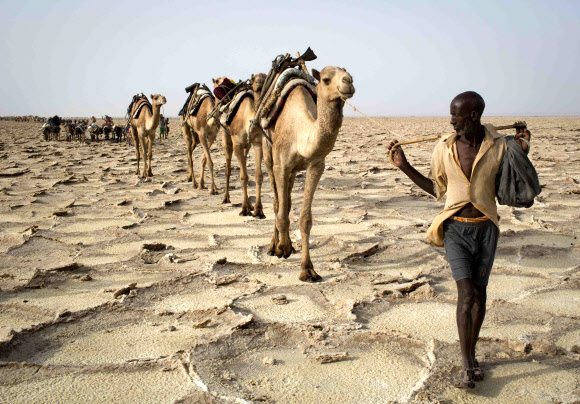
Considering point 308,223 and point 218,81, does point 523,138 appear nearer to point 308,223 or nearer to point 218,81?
point 308,223

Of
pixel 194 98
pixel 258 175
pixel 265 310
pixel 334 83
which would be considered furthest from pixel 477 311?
pixel 194 98

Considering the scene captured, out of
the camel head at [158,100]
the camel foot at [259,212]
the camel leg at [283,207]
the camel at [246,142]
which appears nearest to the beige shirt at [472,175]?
the camel leg at [283,207]

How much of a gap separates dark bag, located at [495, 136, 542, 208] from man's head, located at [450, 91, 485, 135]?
9.0 inches

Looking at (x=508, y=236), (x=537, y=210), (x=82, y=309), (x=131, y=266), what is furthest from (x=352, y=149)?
(x=82, y=309)

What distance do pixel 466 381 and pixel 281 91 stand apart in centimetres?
338

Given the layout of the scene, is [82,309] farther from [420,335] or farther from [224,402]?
[420,335]

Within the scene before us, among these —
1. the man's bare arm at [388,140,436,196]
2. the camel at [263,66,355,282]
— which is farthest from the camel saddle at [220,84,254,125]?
the man's bare arm at [388,140,436,196]

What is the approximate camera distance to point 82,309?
3.82 meters

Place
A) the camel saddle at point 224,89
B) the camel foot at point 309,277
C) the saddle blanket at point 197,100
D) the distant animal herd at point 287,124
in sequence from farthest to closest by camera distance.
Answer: the saddle blanket at point 197,100
the camel saddle at point 224,89
the camel foot at point 309,277
the distant animal herd at point 287,124

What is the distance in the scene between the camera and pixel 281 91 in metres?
5.13

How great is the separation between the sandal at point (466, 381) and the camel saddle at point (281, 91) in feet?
10.3

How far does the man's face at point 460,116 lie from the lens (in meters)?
2.67

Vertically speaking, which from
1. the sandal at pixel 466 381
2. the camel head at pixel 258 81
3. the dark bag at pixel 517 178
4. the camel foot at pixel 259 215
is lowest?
the sandal at pixel 466 381

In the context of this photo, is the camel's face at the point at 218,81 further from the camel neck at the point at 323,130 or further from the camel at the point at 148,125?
the camel neck at the point at 323,130
